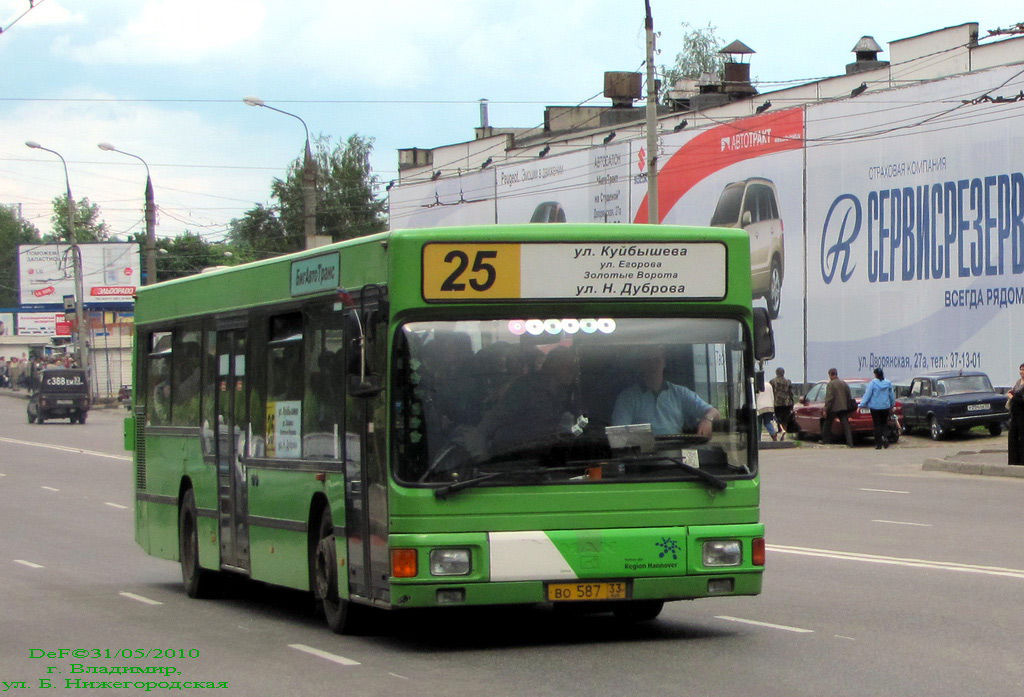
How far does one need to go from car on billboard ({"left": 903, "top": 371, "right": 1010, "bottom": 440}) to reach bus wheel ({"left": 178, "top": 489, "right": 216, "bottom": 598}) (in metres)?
25.1

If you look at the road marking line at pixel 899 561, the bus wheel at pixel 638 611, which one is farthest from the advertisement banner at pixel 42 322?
the bus wheel at pixel 638 611

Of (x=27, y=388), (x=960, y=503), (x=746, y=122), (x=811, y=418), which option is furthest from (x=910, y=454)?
(x=27, y=388)

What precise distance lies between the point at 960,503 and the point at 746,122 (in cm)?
2986

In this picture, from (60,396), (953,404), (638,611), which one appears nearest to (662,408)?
(638,611)

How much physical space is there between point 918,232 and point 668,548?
34738mm

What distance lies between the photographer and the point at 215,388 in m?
12.5

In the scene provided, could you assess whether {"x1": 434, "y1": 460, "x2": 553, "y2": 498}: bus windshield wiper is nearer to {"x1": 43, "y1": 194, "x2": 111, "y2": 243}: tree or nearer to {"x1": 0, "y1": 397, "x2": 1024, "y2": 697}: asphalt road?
{"x1": 0, "y1": 397, "x2": 1024, "y2": 697}: asphalt road

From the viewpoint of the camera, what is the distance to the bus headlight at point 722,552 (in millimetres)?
9109

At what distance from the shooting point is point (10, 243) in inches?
6609

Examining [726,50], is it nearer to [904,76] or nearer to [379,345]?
[904,76]

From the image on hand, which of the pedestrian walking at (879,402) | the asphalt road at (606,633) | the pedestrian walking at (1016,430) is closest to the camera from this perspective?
the asphalt road at (606,633)

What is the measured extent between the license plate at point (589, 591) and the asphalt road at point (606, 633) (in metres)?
0.31

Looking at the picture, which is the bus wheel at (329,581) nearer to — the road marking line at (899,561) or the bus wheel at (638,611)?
the bus wheel at (638,611)

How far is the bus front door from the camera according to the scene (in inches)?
465
